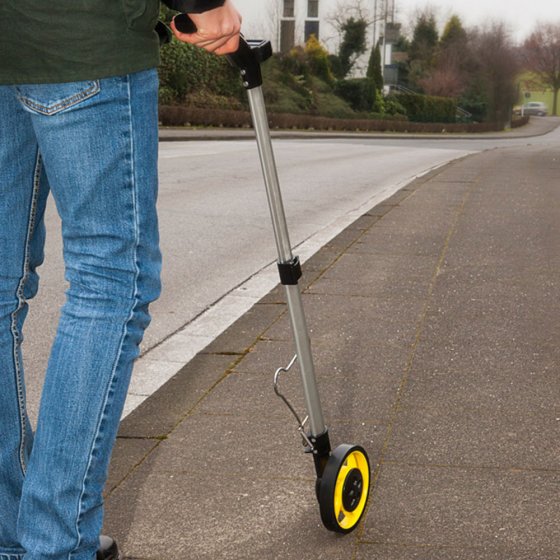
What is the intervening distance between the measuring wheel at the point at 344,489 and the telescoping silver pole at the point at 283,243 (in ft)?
0.28

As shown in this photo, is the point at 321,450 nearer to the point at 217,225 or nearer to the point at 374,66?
the point at 217,225

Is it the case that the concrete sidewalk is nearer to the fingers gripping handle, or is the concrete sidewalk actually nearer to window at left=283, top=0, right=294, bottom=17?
the fingers gripping handle

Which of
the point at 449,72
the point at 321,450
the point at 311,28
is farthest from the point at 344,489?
the point at 449,72

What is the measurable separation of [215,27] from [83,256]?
18.4 inches

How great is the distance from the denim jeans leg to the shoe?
15 cm

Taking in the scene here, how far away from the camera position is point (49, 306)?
5840 mm

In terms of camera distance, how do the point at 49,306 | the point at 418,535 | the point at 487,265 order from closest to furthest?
the point at 418,535
the point at 49,306
the point at 487,265

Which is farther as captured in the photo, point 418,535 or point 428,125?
point 428,125

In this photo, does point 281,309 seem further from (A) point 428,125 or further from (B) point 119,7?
(A) point 428,125

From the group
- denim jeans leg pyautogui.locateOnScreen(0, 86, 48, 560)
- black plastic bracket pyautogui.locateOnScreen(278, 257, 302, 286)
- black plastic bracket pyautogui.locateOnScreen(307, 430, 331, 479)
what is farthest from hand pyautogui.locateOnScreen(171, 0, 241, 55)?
black plastic bracket pyautogui.locateOnScreen(307, 430, 331, 479)

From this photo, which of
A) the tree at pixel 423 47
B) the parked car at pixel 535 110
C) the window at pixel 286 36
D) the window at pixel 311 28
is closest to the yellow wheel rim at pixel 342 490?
the window at pixel 286 36

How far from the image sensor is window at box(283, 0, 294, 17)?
75.2 metres

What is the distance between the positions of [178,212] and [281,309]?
213 inches

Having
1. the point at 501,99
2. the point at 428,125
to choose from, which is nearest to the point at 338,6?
the point at 428,125
